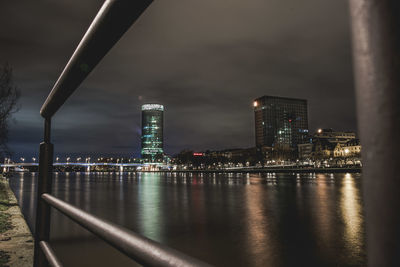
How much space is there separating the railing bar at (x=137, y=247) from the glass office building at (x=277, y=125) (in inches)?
6999

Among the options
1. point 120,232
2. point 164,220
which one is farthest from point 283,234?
point 120,232

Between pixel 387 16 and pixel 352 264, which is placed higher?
pixel 387 16

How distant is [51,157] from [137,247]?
1.37 metres

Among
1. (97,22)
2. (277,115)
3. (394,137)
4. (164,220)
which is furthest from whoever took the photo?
(277,115)

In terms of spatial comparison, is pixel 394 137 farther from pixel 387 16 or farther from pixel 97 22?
pixel 97 22

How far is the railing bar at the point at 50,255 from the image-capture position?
1.24m

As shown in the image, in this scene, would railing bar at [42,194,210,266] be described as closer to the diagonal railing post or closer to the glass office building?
the diagonal railing post

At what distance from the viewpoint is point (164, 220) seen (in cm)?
1413

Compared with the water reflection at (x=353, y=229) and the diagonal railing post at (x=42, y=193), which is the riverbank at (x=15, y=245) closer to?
the diagonal railing post at (x=42, y=193)

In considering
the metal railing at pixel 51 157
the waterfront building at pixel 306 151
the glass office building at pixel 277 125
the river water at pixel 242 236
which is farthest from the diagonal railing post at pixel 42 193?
the glass office building at pixel 277 125

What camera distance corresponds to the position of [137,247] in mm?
610

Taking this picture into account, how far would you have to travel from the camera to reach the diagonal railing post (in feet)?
5.14

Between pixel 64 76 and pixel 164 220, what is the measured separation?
13.5 m

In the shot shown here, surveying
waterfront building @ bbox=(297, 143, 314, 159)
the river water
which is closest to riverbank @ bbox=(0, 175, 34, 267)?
the river water
